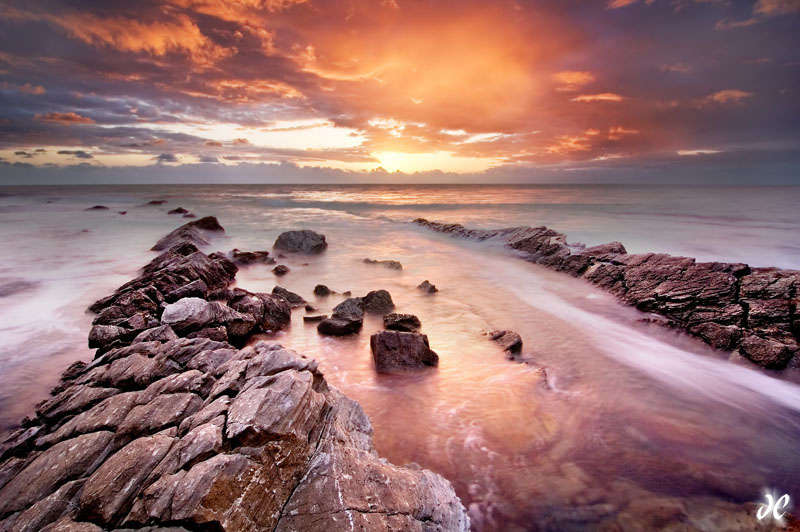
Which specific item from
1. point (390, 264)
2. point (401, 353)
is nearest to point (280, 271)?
point (390, 264)

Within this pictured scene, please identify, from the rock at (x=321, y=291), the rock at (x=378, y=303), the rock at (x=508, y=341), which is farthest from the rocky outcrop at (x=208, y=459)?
the rock at (x=321, y=291)

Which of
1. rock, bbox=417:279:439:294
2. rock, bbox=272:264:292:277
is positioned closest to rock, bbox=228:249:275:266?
rock, bbox=272:264:292:277

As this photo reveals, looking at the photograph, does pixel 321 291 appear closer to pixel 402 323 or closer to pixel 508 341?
pixel 402 323

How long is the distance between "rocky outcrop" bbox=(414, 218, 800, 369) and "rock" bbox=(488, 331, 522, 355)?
202 inches

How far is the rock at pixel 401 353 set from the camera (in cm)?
794

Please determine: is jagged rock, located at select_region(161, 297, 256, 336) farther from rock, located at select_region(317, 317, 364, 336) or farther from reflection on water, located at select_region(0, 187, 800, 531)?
rock, located at select_region(317, 317, 364, 336)

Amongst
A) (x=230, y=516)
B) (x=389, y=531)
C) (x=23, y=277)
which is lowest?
(x=23, y=277)

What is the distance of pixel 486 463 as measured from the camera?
5.43 meters

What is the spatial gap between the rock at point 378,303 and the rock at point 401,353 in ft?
9.48

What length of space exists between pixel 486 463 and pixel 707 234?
29751mm

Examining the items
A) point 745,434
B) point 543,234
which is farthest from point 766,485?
point 543,234

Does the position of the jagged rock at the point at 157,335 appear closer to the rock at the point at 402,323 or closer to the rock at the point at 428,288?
the rock at the point at 402,323

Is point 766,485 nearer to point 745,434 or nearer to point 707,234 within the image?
point 745,434

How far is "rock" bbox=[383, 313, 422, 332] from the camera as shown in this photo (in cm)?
985
